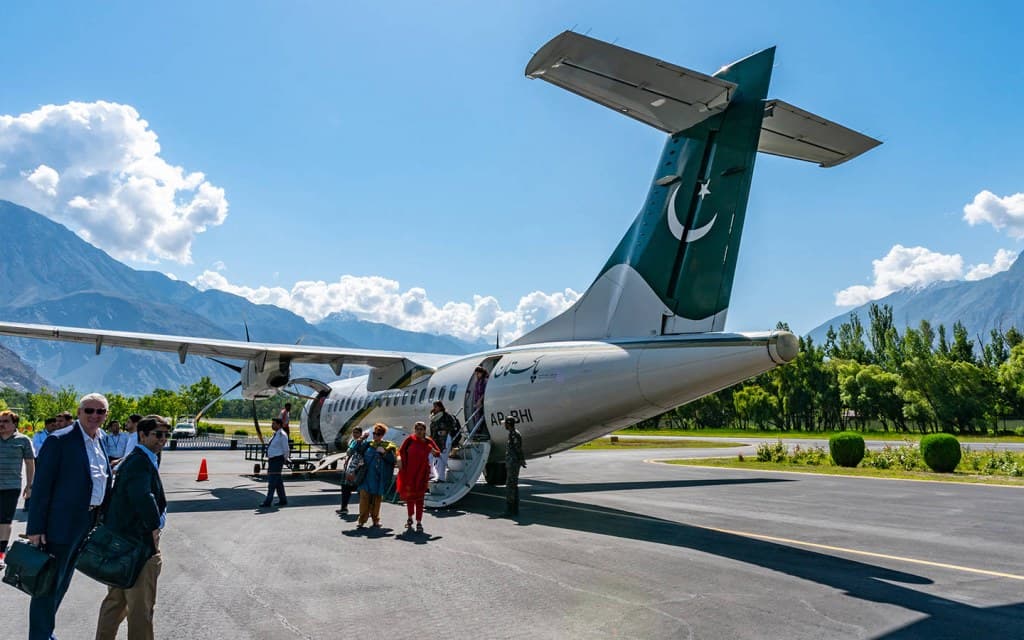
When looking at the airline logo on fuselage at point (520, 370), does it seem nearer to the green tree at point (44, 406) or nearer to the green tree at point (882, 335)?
the green tree at point (44, 406)

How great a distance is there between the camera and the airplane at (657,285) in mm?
9852

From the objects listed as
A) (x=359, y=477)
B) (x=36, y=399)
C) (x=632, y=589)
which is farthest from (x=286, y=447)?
(x=36, y=399)

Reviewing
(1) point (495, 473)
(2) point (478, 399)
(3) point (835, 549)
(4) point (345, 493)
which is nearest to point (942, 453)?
(1) point (495, 473)

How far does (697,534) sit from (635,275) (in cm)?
484

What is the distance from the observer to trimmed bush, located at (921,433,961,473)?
69.2 ft

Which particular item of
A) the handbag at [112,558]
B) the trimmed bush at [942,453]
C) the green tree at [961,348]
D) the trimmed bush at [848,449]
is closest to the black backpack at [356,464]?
the handbag at [112,558]

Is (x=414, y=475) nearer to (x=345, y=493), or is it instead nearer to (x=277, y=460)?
(x=345, y=493)

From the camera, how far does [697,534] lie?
1008 centimetres

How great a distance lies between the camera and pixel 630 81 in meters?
9.95

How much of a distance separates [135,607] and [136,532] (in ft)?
1.61

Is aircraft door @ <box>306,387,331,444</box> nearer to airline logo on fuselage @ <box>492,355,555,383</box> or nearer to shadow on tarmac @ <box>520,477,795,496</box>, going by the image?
shadow on tarmac @ <box>520,477,795,496</box>

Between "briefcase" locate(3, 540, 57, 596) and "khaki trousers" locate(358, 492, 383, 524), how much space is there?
6.39m

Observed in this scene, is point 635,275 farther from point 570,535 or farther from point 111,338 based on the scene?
point 111,338

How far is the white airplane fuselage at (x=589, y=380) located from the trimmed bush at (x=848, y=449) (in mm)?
14942
